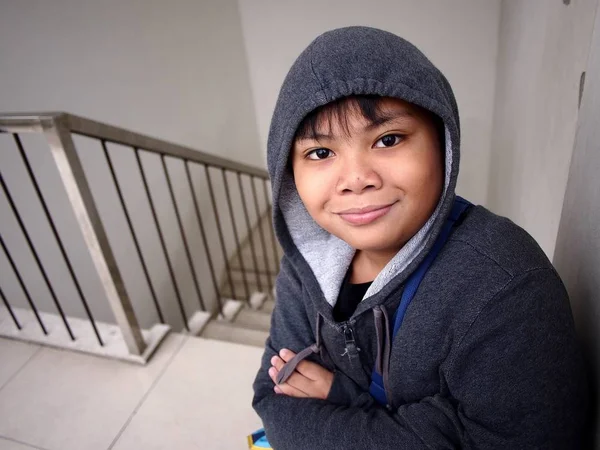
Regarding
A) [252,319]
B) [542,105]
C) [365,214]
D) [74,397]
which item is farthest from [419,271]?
[252,319]

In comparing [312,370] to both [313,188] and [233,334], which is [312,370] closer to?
[313,188]

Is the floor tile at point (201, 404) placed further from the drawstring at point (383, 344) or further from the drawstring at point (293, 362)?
the drawstring at point (383, 344)

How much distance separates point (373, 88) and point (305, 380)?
0.54m

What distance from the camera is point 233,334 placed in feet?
6.59

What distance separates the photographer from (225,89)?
3.56 metres

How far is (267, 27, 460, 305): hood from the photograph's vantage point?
49 cm

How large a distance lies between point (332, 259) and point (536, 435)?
15.0 inches

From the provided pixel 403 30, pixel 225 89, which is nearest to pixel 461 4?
pixel 403 30

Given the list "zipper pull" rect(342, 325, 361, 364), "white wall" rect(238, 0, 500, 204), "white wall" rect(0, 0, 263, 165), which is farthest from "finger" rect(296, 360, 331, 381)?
"white wall" rect(238, 0, 500, 204)

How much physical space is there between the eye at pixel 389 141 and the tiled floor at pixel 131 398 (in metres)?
1.03

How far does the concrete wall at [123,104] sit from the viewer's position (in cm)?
183

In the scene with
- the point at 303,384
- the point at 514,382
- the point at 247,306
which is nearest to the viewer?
the point at 514,382

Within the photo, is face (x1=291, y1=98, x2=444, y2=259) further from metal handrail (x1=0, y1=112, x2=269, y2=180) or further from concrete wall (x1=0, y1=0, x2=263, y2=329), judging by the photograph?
concrete wall (x1=0, y1=0, x2=263, y2=329)

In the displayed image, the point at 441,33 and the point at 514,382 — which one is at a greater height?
the point at 441,33
